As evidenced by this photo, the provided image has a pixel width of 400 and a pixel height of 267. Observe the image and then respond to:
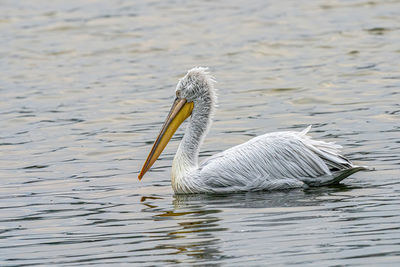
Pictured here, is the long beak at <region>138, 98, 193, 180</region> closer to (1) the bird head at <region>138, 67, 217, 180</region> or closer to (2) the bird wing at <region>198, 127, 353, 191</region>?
(1) the bird head at <region>138, 67, 217, 180</region>

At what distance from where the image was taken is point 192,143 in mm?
7395

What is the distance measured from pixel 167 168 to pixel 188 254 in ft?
9.49

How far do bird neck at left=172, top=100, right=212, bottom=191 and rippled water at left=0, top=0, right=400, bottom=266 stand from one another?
0.23 metres

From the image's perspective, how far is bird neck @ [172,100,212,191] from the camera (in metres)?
7.15

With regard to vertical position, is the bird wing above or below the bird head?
below

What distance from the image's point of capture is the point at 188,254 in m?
5.25

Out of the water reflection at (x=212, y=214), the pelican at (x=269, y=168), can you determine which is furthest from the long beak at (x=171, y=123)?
the water reflection at (x=212, y=214)

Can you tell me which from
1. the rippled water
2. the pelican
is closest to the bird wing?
the pelican

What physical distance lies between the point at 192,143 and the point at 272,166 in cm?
75

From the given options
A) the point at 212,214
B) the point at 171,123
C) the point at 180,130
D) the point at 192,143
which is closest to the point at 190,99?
the point at 171,123

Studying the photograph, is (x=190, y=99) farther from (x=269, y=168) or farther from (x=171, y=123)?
(x=269, y=168)

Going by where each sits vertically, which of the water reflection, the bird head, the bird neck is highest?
the bird head

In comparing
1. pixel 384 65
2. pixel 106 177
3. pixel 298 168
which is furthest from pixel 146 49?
pixel 298 168

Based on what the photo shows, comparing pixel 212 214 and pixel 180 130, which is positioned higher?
pixel 212 214
